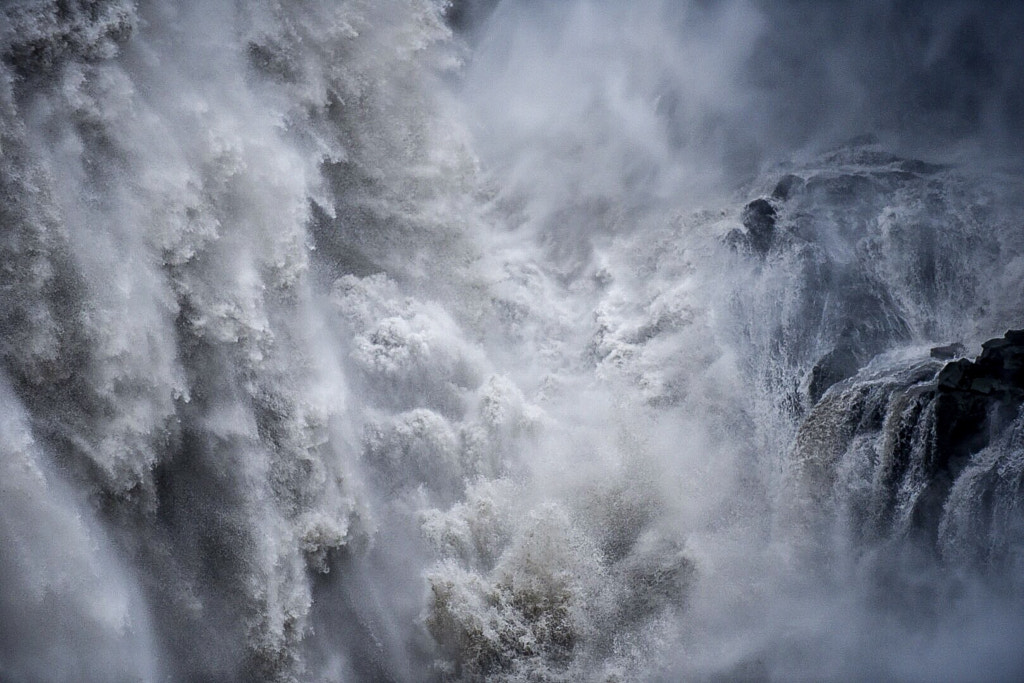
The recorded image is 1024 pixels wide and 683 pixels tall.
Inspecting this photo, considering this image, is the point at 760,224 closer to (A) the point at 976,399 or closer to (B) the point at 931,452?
(A) the point at 976,399

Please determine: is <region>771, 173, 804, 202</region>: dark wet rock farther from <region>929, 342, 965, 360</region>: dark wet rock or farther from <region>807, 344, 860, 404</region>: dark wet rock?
<region>929, 342, 965, 360</region>: dark wet rock

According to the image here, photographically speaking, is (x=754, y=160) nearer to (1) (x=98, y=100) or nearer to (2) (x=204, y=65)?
(2) (x=204, y=65)

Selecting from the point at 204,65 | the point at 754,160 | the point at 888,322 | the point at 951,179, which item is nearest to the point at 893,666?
the point at 888,322

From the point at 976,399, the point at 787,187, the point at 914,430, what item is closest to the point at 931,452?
the point at 914,430

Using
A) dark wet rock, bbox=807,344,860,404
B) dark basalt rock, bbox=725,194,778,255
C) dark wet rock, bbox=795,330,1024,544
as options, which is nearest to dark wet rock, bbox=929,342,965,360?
dark wet rock, bbox=795,330,1024,544

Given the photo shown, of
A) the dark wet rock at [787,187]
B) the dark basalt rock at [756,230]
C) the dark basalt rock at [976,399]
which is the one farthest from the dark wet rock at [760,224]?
the dark basalt rock at [976,399]

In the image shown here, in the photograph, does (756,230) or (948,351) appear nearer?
(948,351)
